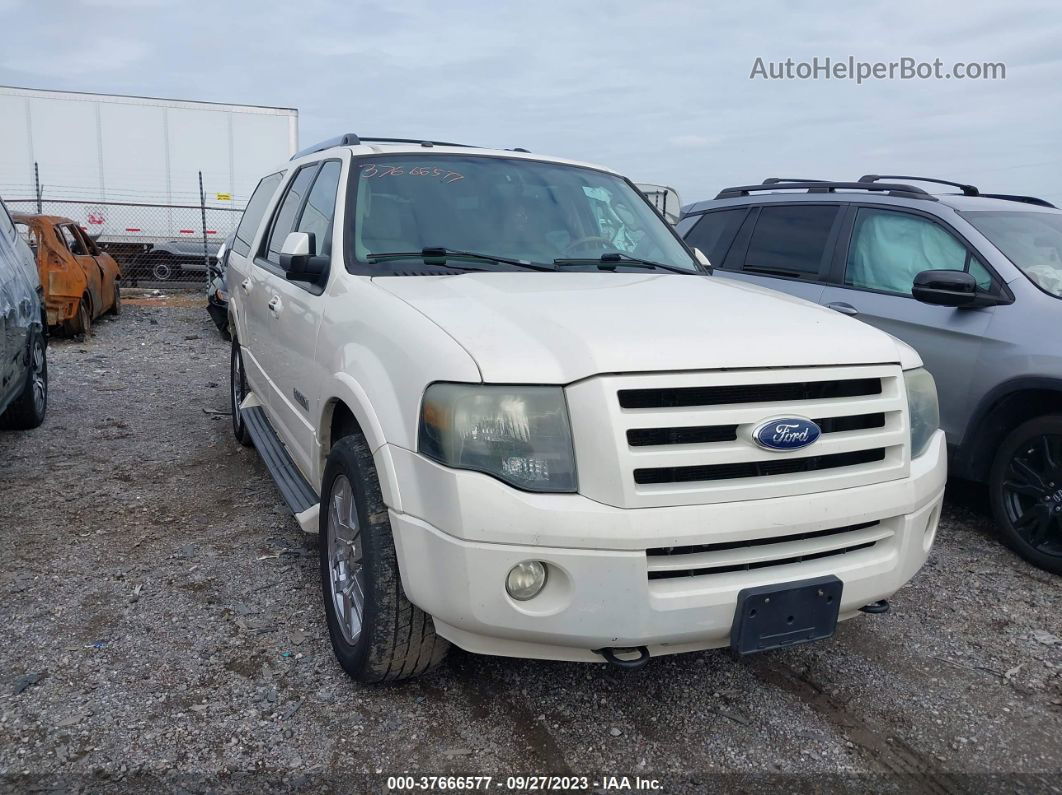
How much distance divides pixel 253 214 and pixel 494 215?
3.34 metres

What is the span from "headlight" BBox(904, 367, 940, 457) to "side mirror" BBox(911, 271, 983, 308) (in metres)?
1.68

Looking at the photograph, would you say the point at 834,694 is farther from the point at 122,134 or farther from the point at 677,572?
the point at 122,134

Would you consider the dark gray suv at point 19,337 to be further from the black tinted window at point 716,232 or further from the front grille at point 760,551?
the black tinted window at point 716,232

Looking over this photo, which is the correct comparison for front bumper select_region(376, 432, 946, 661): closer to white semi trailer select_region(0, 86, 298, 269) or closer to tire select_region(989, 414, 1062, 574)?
tire select_region(989, 414, 1062, 574)

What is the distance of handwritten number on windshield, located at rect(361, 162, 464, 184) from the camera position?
373 centimetres

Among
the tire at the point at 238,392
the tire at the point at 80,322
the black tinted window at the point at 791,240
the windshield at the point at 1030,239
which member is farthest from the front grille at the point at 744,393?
the tire at the point at 80,322

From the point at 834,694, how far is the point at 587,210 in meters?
2.31

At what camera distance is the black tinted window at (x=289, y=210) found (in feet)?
14.6

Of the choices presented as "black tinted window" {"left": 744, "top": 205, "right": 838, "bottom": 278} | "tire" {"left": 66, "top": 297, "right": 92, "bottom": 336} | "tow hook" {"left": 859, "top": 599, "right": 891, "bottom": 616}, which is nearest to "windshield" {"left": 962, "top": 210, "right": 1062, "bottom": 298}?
"black tinted window" {"left": 744, "top": 205, "right": 838, "bottom": 278}

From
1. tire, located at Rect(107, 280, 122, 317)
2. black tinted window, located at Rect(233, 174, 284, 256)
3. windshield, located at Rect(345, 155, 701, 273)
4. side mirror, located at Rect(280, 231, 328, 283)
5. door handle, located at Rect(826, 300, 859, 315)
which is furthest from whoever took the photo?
tire, located at Rect(107, 280, 122, 317)

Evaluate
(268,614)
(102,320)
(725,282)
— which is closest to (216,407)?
(268,614)

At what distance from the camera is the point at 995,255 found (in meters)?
4.54

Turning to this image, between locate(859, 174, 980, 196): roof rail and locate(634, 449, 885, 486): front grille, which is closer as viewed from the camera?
locate(634, 449, 885, 486): front grille

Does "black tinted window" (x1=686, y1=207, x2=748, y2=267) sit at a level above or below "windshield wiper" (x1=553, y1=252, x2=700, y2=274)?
above
